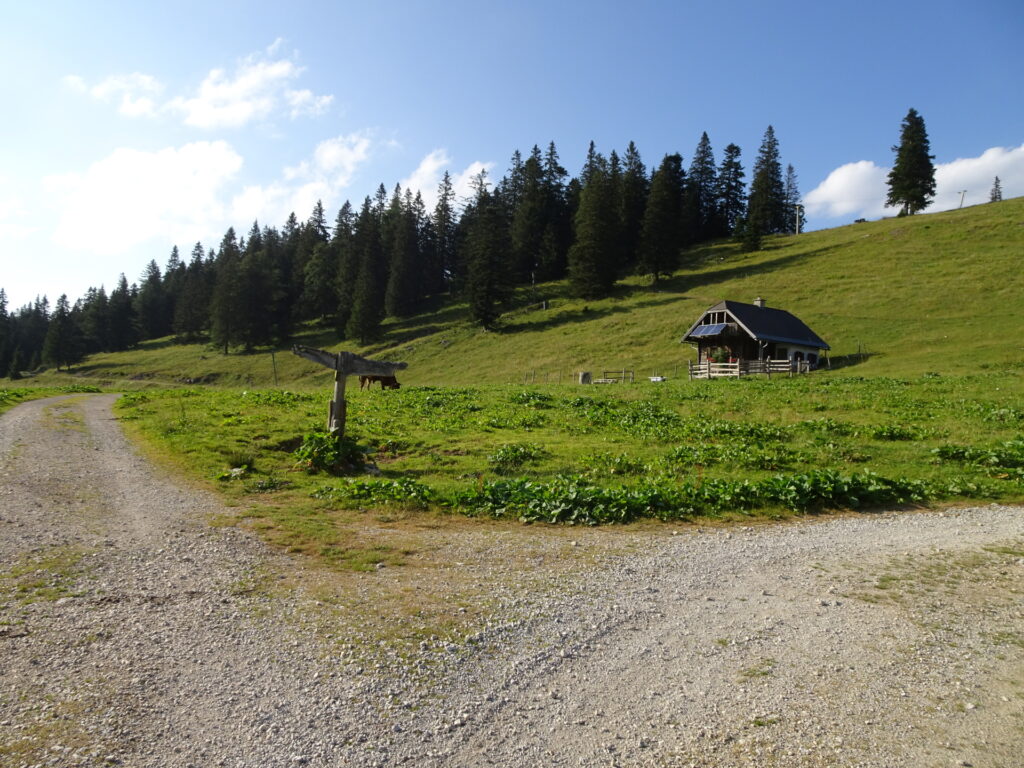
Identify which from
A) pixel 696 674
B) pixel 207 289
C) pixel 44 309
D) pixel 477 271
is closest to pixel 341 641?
pixel 696 674

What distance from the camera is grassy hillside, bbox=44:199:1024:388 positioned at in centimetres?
4859

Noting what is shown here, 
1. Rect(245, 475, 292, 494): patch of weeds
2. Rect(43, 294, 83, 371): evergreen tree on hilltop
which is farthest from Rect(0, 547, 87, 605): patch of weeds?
Rect(43, 294, 83, 371): evergreen tree on hilltop

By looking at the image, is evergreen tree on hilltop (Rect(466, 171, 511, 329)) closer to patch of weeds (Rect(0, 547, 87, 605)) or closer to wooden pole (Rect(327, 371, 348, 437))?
wooden pole (Rect(327, 371, 348, 437))

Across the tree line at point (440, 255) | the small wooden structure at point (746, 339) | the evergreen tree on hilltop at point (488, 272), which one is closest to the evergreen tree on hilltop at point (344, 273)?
the tree line at point (440, 255)

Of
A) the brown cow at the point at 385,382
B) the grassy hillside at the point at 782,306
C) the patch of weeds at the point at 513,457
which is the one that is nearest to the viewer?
the patch of weeds at the point at 513,457

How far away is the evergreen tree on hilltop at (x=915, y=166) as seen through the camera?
93.4 meters

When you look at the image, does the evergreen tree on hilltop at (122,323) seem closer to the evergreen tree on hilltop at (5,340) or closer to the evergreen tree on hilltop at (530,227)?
the evergreen tree on hilltop at (5,340)

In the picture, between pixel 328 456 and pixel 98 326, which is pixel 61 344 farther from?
pixel 328 456

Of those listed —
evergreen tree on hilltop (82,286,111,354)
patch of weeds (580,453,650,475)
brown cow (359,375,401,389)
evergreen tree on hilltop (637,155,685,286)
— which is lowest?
patch of weeds (580,453,650,475)

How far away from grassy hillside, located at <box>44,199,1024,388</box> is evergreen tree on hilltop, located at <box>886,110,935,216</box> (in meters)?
6.55

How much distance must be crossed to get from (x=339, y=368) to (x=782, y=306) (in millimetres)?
57527

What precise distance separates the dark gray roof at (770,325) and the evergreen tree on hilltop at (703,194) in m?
58.3

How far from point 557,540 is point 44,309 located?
166 m

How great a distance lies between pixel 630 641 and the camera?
5.73 m
